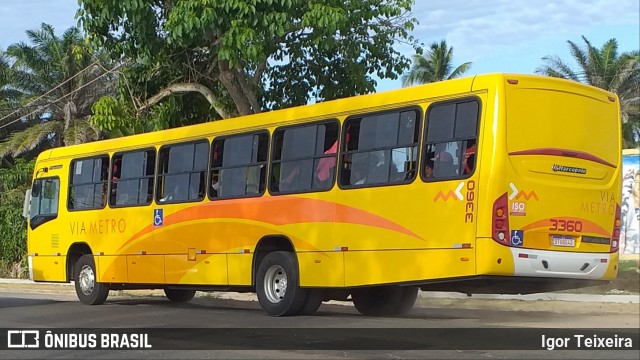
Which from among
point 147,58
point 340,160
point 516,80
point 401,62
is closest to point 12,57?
point 147,58

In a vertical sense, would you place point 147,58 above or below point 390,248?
above

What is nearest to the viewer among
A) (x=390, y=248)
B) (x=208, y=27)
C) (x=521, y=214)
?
(x=521, y=214)

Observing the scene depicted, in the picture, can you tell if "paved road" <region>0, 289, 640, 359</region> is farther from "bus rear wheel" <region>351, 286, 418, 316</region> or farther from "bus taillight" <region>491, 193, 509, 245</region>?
"bus taillight" <region>491, 193, 509, 245</region>

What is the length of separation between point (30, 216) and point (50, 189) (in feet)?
3.26

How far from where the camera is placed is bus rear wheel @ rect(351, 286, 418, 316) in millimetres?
14719

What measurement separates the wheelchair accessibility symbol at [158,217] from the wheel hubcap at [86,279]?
2375 mm

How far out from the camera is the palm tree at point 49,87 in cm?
3738

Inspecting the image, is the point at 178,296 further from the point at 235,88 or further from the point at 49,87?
the point at 49,87

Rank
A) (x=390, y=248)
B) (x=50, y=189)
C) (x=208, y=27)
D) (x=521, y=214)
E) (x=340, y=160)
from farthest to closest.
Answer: (x=50, y=189), (x=208, y=27), (x=340, y=160), (x=390, y=248), (x=521, y=214)

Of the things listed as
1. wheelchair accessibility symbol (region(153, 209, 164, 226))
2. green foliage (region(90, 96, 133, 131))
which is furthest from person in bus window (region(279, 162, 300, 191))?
green foliage (region(90, 96, 133, 131))

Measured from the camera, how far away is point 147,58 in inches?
809

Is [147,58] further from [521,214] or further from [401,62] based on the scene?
[521,214]

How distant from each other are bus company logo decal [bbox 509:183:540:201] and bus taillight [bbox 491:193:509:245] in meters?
0.14

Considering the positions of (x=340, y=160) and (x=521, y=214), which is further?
(x=340, y=160)
